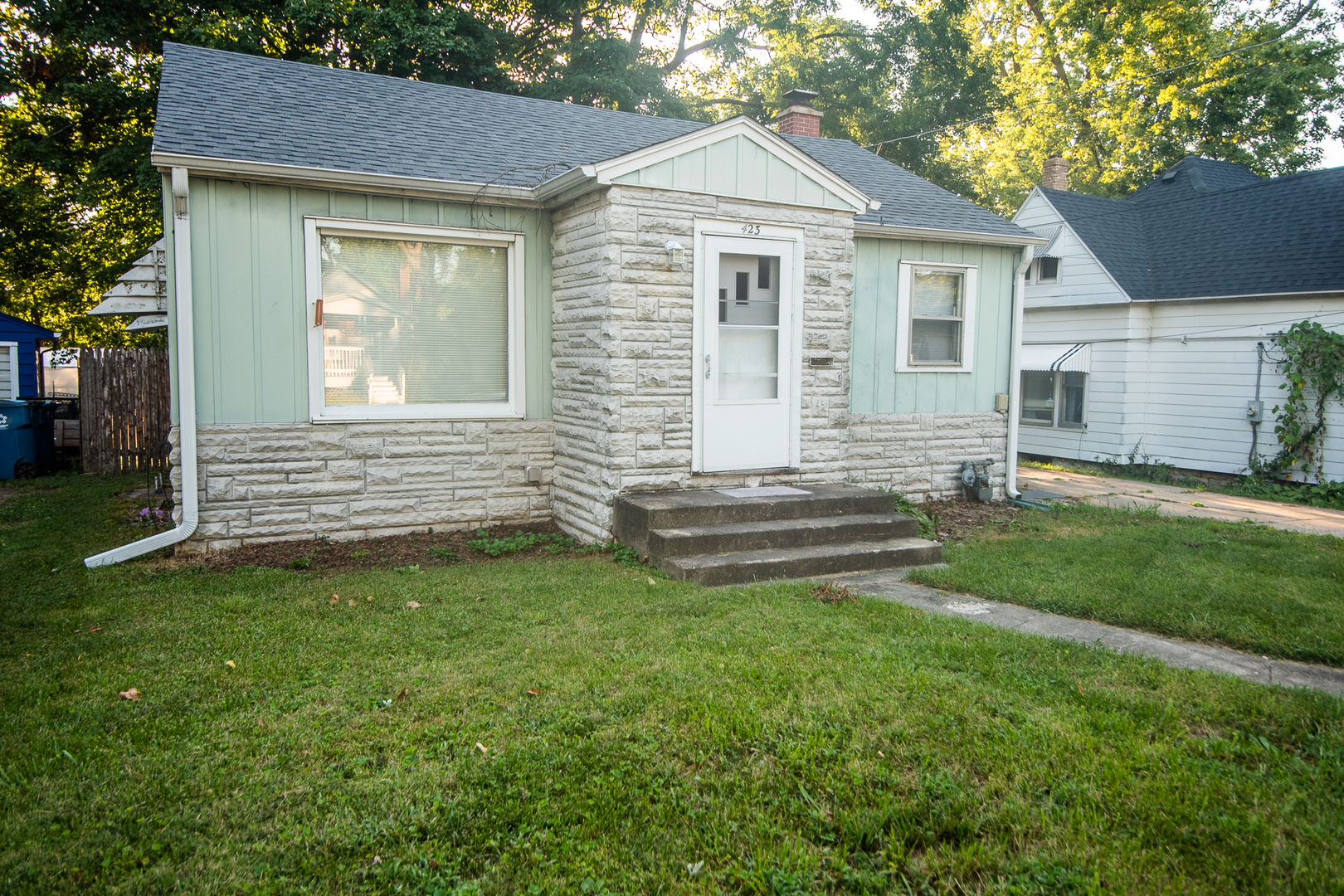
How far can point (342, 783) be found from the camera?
120 inches

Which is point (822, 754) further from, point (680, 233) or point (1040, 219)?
point (1040, 219)

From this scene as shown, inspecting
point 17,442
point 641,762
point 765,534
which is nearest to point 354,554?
point 765,534

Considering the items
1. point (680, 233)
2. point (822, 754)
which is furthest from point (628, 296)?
point (822, 754)

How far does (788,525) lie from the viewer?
269 inches

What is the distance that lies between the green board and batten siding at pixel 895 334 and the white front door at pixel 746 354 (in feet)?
5.64

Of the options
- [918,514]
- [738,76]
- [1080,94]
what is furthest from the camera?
[738,76]

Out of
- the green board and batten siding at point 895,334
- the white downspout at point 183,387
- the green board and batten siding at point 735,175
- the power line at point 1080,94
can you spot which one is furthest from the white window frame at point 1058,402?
the white downspout at point 183,387

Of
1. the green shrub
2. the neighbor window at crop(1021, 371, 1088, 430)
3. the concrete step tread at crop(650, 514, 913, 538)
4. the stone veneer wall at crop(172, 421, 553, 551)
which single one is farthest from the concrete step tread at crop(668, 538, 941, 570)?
the neighbor window at crop(1021, 371, 1088, 430)

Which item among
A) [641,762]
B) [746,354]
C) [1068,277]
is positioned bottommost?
[641,762]

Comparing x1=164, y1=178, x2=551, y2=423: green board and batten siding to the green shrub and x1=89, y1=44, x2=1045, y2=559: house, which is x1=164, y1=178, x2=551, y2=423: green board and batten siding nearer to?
x1=89, y1=44, x2=1045, y2=559: house

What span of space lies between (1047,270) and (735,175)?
33.0 feet

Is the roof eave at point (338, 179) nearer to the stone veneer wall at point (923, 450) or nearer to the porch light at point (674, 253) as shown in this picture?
the porch light at point (674, 253)

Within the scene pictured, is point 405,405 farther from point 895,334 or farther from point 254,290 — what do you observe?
point 895,334

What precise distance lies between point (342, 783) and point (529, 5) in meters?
19.4
